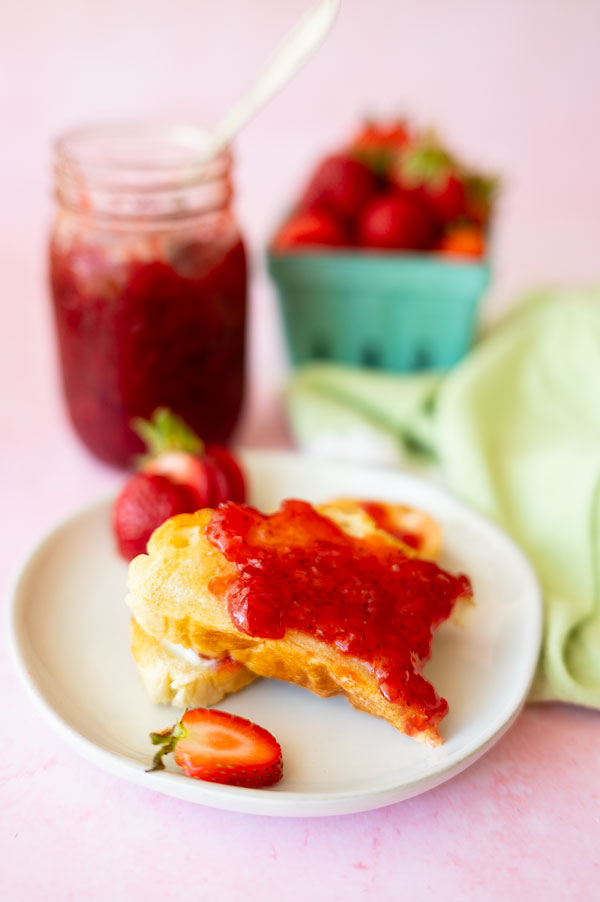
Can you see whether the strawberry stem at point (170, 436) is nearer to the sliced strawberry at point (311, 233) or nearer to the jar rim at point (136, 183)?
the jar rim at point (136, 183)

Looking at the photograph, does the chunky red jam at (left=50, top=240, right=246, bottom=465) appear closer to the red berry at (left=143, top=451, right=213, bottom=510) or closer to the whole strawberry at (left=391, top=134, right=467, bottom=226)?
the red berry at (left=143, top=451, right=213, bottom=510)

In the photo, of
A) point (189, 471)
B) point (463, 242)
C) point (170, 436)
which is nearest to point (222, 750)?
point (189, 471)

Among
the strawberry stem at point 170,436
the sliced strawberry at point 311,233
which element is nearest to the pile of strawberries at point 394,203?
the sliced strawberry at point 311,233

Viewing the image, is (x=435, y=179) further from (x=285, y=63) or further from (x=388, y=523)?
(x=388, y=523)

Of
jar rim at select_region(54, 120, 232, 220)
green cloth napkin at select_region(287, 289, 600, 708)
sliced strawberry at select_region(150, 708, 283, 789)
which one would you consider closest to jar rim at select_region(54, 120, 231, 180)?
jar rim at select_region(54, 120, 232, 220)

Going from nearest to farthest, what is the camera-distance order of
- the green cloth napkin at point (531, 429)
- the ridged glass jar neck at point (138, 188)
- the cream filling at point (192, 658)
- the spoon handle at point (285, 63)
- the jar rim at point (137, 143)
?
the cream filling at point (192, 658), the green cloth napkin at point (531, 429), the spoon handle at point (285, 63), the ridged glass jar neck at point (138, 188), the jar rim at point (137, 143)
